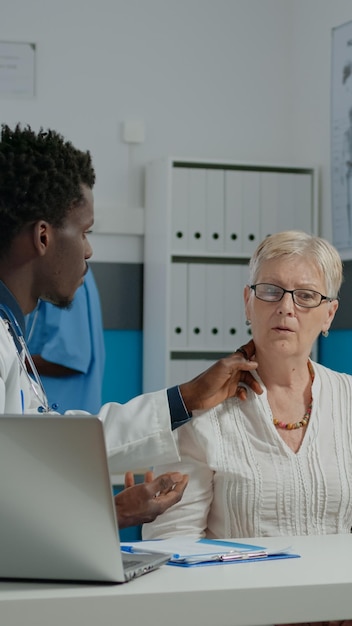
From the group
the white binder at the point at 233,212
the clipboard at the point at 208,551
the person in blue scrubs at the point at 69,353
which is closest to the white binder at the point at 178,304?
the white binder at the point at 233,212

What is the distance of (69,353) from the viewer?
359cm

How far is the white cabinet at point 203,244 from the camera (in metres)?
4.46

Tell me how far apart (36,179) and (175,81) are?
302cm

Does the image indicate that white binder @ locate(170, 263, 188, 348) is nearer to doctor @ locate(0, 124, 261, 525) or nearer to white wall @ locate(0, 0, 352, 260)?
white wall @ locate(0, 0, 352, 260)

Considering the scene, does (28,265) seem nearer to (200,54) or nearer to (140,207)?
(140,207)

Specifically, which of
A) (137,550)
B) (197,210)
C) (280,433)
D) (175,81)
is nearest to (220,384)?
(280,433)

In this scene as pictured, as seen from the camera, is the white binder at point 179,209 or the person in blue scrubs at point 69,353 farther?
the white binder at point 179,209

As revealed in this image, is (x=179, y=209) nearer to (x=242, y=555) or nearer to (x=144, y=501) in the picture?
(x=144, y=501)

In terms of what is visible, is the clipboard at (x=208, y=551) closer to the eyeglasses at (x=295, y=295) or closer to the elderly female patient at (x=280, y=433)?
the elderly female patient at (x=280, y=433)

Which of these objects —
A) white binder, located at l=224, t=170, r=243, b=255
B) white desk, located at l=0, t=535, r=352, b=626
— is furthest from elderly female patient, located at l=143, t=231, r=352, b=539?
white binder, located at l=224, t=170, r=243, b=255

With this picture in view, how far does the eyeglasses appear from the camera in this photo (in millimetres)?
2219

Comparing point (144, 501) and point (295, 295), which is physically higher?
point (295, 295)

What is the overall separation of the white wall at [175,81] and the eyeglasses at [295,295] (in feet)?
7.91

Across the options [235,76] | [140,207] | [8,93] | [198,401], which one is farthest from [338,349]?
[198,401]
